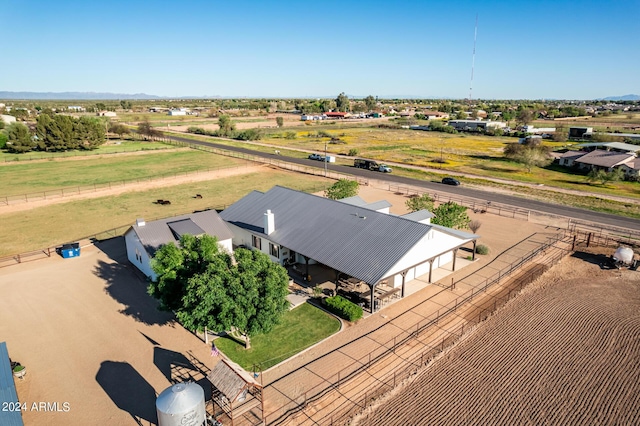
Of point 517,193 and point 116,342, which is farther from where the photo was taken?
point 517,193

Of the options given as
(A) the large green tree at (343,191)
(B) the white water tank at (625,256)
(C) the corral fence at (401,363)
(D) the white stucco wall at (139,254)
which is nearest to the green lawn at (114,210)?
(D) the white stucco wall at (139,254)

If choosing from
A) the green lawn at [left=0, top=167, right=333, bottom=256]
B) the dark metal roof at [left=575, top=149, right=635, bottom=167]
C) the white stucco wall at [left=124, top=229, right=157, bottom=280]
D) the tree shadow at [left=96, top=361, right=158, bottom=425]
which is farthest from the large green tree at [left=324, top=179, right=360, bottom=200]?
the dark metal roof at [left=575, top=149, right=635, bottom=167]

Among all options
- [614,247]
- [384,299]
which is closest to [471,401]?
[384,299]

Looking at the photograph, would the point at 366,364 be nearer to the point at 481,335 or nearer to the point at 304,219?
the point at 481,335

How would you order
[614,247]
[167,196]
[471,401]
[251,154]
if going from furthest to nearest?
[251,154], [167,196], [614,247], [471,401]

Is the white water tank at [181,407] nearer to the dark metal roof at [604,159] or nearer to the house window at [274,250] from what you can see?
the house window at [274,250]

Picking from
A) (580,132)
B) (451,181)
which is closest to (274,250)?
(451,181)

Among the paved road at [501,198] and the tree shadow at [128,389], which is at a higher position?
the paved road at [501,198]
